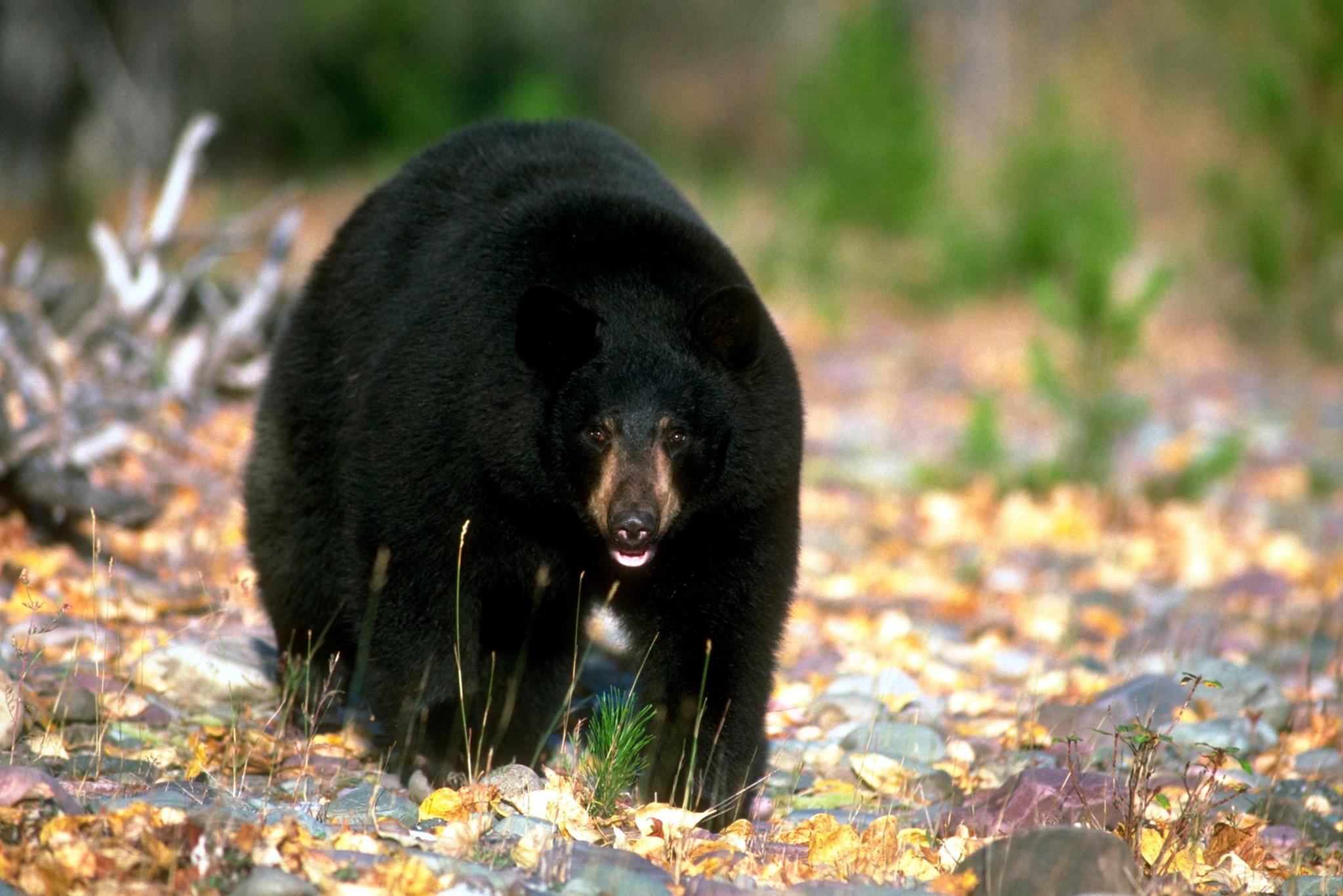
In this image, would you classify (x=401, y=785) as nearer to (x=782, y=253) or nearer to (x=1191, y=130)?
(x=782, y=253)

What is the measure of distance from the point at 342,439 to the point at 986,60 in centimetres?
2631

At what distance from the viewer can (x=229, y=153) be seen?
24.7m

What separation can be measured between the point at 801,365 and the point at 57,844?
33.7ft

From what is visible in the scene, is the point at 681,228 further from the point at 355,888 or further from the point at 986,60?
the point at 986,60

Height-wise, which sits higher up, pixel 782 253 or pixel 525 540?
pixel 782 253

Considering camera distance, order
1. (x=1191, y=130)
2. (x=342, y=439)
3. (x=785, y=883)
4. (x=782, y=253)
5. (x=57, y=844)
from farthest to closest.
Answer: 1. (x=1191, y=130)
2. (x=782, y=253)
3. (x=342, y=439)
4. (x=785, y=883)
5. (x=57, y=844)

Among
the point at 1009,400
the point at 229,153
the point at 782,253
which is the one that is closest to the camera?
the point at 1009,400

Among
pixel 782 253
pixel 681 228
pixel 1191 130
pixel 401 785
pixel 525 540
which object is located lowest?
pixel 401 785

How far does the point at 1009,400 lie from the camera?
12211mm

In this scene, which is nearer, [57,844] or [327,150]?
[57,844]

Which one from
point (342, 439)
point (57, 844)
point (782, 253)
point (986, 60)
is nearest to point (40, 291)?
point (342, 439)
